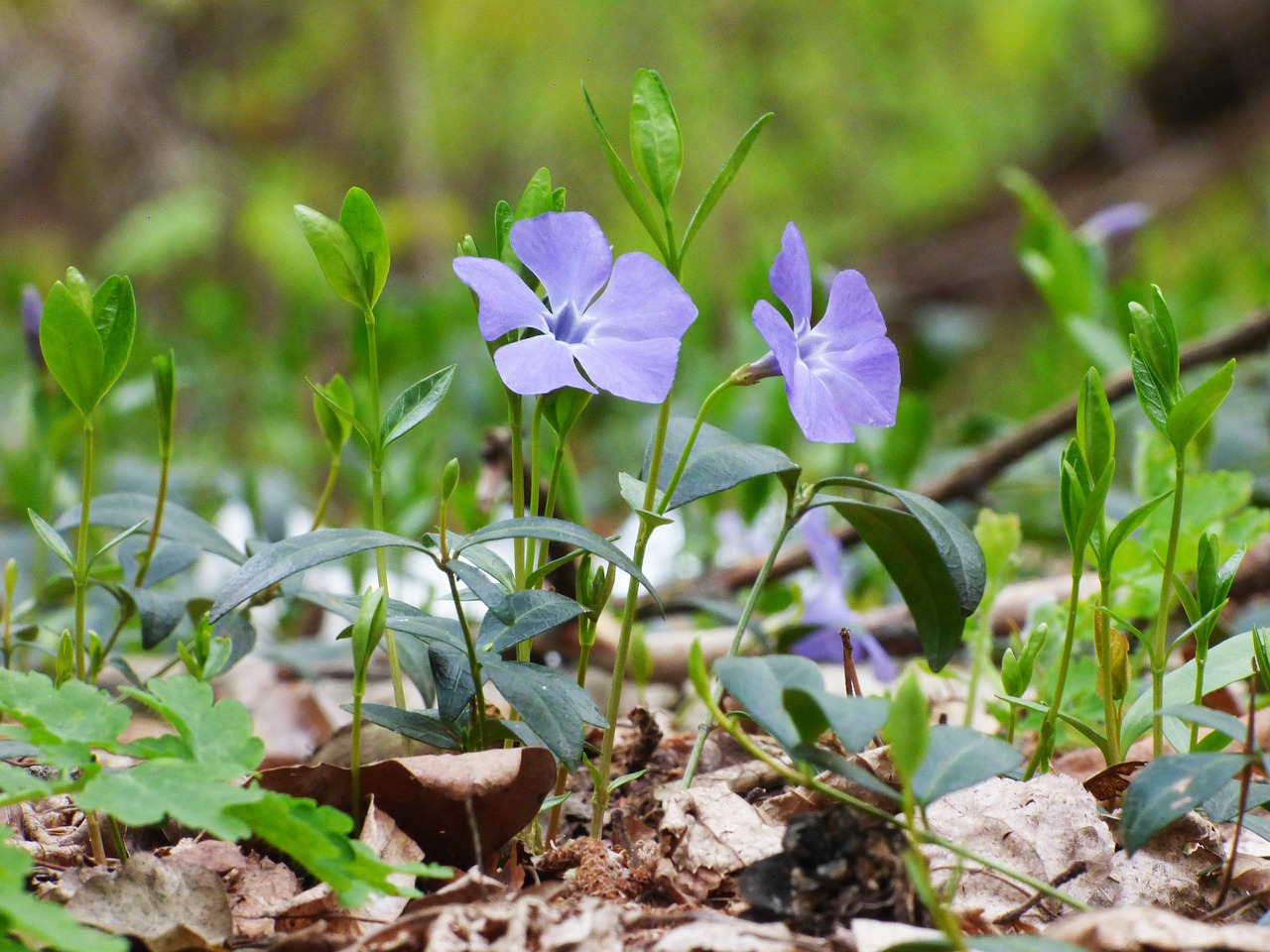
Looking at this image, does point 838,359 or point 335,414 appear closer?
point 838,359

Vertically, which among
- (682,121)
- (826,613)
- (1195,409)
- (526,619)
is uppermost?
(682,121)

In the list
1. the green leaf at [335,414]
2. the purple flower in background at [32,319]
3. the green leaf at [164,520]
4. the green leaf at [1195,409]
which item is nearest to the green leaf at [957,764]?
the green leaf at [1195,409]

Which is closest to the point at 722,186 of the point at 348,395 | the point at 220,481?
the point at 348,395

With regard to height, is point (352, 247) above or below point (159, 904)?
above

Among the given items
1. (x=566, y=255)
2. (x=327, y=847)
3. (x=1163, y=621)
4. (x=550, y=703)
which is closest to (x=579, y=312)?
(x=566, y=255)

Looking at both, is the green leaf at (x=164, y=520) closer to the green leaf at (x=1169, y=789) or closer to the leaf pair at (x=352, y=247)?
the leaf pair at (x=352, y=247)

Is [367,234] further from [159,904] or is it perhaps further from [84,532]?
[159,904]

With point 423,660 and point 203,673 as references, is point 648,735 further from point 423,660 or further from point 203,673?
point 203,673
